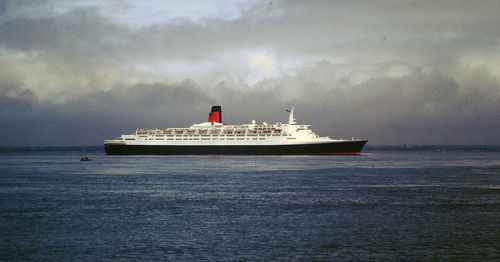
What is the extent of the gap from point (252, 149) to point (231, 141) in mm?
4135

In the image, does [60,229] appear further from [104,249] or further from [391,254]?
[391,254]

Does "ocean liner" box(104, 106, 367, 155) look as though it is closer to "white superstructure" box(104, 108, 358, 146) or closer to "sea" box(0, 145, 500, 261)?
"white superstructure" box(104, 108, 358, 146)

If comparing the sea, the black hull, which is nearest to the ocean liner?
the black hull

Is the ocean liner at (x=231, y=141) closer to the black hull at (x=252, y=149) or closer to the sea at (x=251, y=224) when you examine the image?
the black hull at (x=252, y=149)

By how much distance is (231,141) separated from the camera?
285ft

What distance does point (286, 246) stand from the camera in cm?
1455

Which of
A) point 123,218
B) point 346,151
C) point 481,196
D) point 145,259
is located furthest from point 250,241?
point 346,151

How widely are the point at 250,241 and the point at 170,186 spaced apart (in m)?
18.1

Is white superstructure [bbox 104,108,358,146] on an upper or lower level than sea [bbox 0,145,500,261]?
upper

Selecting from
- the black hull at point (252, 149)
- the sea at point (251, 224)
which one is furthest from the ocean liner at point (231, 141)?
the sea at point (251, 224)

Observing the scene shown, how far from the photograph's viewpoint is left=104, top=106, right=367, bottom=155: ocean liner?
83562 mm

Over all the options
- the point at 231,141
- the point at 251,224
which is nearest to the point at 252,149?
the point at 231,141

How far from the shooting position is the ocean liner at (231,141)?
8356 cm

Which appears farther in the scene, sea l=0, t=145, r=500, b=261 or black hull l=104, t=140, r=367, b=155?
black hull l=104, t=140, r=367, b=155
